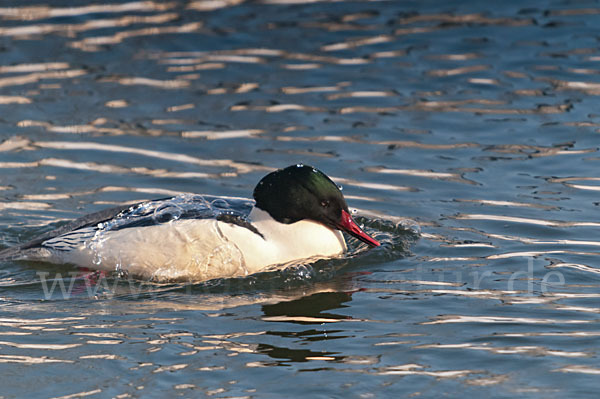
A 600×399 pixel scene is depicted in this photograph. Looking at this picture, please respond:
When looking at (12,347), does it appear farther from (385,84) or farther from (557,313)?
(385,84)

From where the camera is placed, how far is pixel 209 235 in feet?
27.0

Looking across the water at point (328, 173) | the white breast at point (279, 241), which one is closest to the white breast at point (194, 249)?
the white breast at point (279, 241)

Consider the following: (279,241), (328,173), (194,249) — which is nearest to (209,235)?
(194,249)

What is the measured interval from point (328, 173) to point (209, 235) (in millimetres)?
2872

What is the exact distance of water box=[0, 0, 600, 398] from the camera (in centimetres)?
638

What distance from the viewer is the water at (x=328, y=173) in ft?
20.9

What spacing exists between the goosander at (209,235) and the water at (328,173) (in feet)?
0.60

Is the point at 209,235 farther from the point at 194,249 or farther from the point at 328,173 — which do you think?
the point at 328,173

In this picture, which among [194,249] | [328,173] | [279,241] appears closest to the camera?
[194,249]

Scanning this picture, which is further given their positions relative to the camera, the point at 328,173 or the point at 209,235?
the point at 328,173

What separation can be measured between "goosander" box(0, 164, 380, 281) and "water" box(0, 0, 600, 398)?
0.60 ft

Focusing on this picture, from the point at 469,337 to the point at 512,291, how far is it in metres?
1.02

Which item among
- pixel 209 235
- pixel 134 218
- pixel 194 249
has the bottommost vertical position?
pixel 194 249

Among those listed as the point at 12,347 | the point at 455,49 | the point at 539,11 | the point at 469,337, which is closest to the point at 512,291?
the point at 469,337
